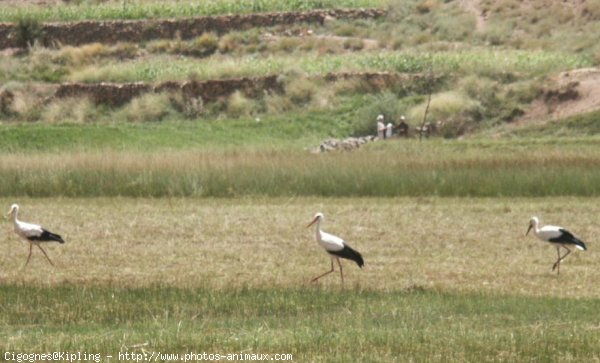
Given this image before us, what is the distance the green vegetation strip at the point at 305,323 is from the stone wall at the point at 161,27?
51294mm

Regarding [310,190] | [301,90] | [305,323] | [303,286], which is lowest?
[301,90]

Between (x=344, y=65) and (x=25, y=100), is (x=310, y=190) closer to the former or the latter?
(x=344, y=65)

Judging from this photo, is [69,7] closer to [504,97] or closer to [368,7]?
[368,7]

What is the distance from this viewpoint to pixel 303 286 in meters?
15.6

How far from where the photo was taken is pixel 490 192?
27.3m

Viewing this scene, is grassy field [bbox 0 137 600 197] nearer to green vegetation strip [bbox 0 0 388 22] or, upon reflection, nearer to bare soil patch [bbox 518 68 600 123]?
bare soil patch [bbox 518 68 600 123]

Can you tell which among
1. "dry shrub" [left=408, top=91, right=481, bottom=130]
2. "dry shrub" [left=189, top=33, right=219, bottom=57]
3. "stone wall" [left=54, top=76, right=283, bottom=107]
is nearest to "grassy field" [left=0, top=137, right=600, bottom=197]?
"dry shrub" [left=408, top=91, right=481, bottom=130]

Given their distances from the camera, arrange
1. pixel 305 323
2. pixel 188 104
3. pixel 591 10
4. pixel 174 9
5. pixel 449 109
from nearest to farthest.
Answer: pixel 305 323, pixel 449 109, pixel 188 104, pixel 591 10, pixel 174 9

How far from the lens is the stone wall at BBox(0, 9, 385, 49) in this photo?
216 feet

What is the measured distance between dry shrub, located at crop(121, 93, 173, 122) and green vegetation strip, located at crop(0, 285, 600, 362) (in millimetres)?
36602

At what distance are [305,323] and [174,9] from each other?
58078 mm

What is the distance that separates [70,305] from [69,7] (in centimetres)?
6073

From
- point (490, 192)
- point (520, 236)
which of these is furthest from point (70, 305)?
point (490, 192)

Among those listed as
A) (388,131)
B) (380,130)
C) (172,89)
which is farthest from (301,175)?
(172,89)
